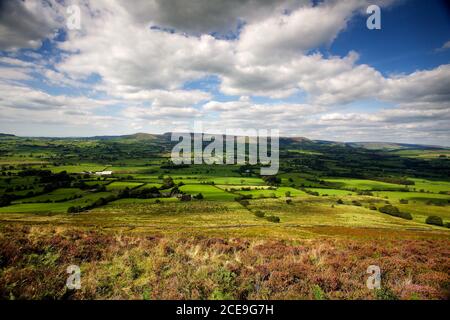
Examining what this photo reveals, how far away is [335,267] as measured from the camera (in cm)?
880

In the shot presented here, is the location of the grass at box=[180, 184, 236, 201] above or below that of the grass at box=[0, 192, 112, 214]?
below

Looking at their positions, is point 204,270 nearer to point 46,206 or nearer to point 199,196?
point 46,206

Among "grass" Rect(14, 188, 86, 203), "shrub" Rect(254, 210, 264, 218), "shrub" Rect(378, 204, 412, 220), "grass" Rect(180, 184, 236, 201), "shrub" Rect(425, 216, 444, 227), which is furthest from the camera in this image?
"grass" Rect(180, 184, 236, 201)

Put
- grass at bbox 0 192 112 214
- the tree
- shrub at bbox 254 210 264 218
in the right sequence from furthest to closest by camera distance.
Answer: the tree → shrub at bbox 254 210 264 218 → grass at bbox 0 192 112 214

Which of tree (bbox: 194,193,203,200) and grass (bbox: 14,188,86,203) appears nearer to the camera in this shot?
grass (bbox: 14,188,86,203)

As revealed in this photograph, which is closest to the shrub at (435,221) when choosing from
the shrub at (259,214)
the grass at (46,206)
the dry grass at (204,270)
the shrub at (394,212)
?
the shrub at (394,212)

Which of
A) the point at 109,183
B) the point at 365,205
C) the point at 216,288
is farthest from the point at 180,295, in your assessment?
the point at 109,183

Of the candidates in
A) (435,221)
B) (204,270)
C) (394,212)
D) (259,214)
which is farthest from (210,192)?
(204,270)

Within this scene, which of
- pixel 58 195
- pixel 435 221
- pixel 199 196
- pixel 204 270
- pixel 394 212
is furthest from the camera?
pixel 199 196

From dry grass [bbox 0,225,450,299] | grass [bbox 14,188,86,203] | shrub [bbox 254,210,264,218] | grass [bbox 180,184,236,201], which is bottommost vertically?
shrub [bbox 254,210,264,218]

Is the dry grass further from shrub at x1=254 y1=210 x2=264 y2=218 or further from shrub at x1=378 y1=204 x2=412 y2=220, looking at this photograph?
shrub at x1=378 y1=204 x2=412 y2=220

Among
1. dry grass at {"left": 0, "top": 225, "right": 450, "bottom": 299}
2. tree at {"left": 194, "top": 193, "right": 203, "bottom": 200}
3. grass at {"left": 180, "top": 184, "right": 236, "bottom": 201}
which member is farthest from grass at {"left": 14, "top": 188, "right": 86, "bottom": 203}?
dry grass at {"left": 0, "top": 225, "right": 450, "bottom": 299}
